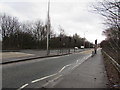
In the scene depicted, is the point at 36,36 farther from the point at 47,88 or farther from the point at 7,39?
the point at 47,88

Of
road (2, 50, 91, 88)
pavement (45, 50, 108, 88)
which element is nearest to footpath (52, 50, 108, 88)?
pavement (45, 50, 108, 88)

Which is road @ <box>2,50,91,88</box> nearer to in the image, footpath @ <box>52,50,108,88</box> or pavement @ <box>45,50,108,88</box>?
pavement @ <box>45,50,108,88</box>

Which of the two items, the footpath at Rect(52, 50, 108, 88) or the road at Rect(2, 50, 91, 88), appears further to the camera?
the road at Rect(2, 50, 91, 88)

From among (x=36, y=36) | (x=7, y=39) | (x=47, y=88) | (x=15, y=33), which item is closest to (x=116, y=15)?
(x=47, y=88)

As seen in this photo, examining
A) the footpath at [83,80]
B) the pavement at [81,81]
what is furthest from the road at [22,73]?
the footpath at [83,80]

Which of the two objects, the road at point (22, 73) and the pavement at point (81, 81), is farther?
the road at point (22, 73)

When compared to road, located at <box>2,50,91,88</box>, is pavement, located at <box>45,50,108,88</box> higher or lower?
lower

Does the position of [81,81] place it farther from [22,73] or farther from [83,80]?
[22,73]

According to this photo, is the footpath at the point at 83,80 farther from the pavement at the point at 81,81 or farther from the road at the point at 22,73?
the road at the point at 22,73

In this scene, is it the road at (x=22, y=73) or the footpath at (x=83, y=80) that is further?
the road at (x=22, y=73)

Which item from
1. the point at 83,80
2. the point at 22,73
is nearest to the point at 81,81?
the point at 83,80

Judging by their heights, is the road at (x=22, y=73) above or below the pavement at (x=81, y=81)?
above

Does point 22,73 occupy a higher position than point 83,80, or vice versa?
point 22,73

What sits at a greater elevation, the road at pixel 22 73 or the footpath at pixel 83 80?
the road at pixel 22 73
